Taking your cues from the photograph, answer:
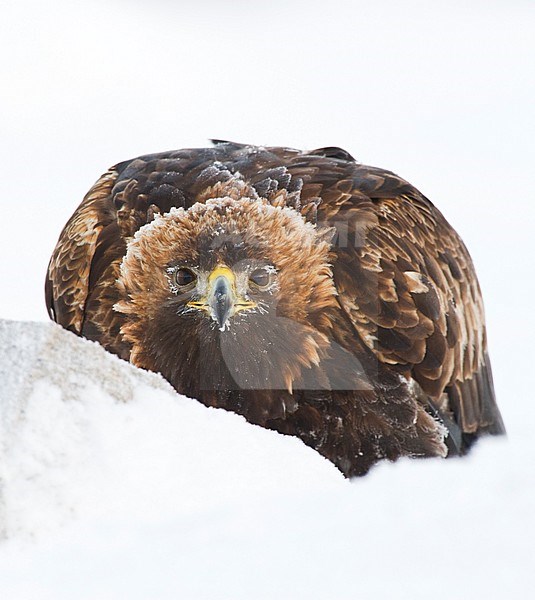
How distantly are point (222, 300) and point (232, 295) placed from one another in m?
0.08

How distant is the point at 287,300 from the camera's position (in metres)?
3.29

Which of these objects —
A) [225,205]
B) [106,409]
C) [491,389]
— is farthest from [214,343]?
[491,389]

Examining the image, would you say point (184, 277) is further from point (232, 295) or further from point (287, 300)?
point (287, 300)

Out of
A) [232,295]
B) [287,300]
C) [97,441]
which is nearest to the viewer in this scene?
[97,441]

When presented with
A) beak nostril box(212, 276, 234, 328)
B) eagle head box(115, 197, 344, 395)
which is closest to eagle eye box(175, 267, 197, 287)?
eagle head box(115, 197, 344, 395)

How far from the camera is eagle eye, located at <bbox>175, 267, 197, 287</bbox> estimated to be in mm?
3256

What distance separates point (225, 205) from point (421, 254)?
741 mm

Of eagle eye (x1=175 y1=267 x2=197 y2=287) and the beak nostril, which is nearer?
the beak nostril

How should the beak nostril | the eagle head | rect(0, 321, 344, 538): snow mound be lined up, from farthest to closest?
the eagle head, the beak nostril, rect(0, 321, 344, 538): snow mound

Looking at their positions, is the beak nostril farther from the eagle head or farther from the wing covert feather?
the wing covert feather

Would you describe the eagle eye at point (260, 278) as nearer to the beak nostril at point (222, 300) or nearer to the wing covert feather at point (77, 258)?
the beak nostril at point (222, 300)

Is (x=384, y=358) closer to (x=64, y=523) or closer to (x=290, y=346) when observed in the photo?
(x=290, y=346)

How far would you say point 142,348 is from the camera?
340 cm

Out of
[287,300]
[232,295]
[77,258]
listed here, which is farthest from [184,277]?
[77,258]
